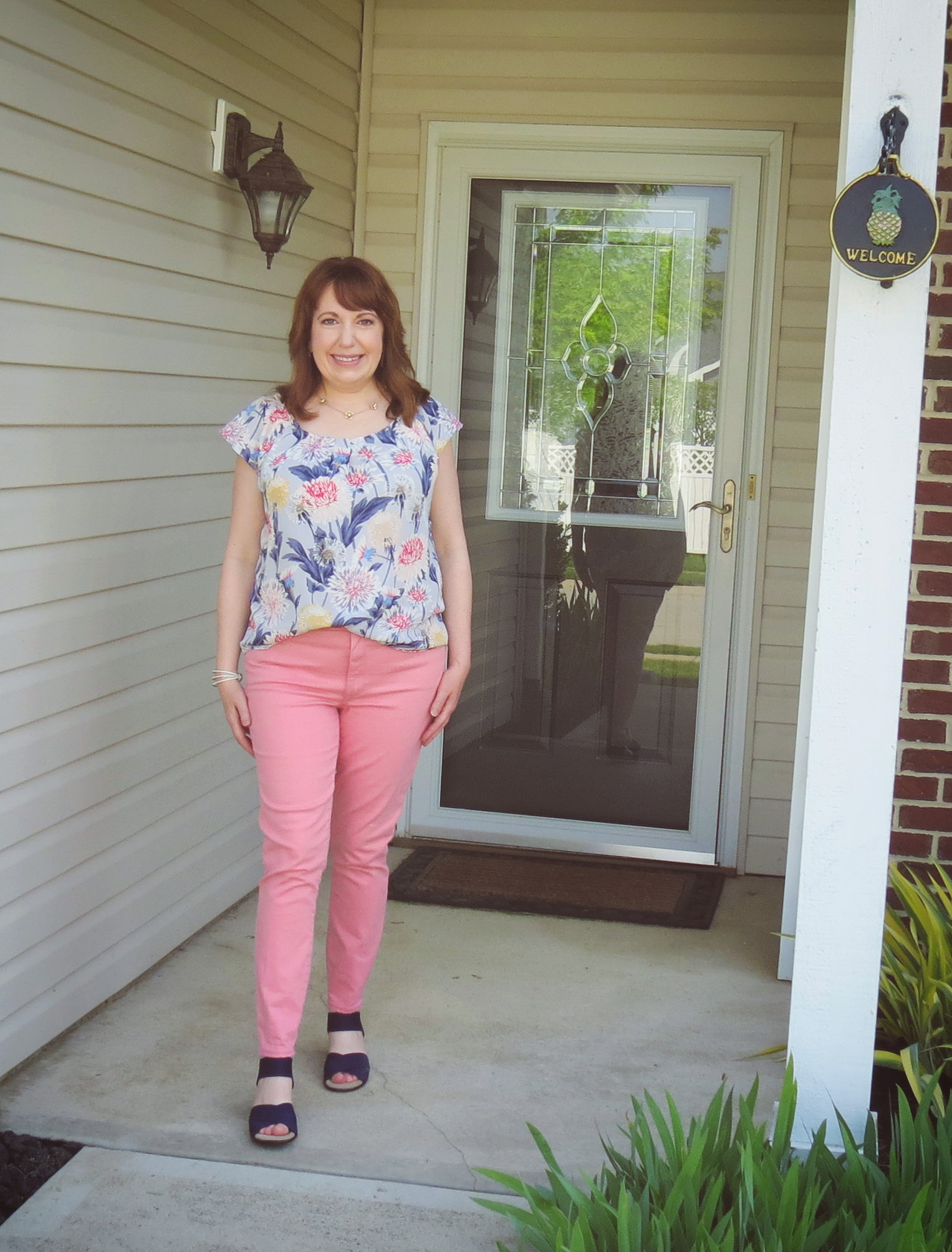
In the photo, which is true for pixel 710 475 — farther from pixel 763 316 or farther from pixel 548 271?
pixel 548 271

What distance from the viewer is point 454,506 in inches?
113

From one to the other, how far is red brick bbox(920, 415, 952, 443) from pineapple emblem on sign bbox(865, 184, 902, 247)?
1.12m

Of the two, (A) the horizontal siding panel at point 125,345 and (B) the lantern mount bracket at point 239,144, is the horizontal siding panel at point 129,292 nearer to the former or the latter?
(A) the horizontal siding panel at point 125,345

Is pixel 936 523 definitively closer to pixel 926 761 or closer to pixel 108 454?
pixel 926 761

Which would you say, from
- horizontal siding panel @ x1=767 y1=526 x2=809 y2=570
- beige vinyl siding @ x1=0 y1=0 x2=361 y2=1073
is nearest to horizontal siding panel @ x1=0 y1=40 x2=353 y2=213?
beige vinyl siding @ x1=0 y1=0 x2=361 y2=1073

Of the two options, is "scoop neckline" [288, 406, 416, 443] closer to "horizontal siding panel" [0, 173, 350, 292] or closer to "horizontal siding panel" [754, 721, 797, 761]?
"horizontal siding panel" [0, 173, 350, 292]

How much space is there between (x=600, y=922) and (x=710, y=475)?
4.64 feet

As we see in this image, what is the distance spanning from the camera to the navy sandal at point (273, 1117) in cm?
259

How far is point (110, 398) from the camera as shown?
3.05 metres

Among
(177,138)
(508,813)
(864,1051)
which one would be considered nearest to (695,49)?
(177,138)

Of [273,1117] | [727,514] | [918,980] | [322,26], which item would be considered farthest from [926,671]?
[322,26]

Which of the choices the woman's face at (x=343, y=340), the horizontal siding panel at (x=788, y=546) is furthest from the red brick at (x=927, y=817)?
the woman's face at (x=343, y=340)

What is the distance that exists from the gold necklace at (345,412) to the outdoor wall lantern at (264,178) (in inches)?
40.6

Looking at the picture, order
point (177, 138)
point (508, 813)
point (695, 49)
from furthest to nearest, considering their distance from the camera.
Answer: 1. point (508, 813)
2. point (695, 49)
3. point (177, 138)
